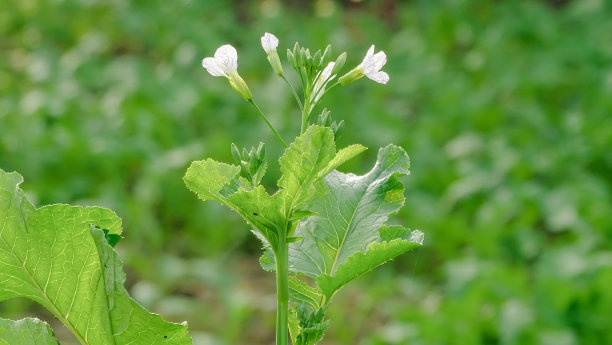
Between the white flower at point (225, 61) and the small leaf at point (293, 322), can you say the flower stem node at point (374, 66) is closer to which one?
the white flower at point (225, 61)

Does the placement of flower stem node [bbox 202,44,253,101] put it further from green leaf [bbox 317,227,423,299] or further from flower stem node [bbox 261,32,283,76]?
green leaf [bbox 317,227,423,299]

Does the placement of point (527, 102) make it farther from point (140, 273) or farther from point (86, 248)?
point (86, 248)

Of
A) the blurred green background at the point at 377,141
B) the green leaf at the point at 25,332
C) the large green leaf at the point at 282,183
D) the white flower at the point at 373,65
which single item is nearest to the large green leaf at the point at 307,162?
the large green leaf at the point at 282,183

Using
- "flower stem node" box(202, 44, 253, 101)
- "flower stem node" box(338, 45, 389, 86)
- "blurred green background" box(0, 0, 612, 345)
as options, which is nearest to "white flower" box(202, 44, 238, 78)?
"flower stem node" box(202, 44, 253, 101)

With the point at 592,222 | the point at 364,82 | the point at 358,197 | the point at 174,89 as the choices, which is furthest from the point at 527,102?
the point at 358,197

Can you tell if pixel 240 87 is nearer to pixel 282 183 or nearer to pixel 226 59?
pixel 226 59
